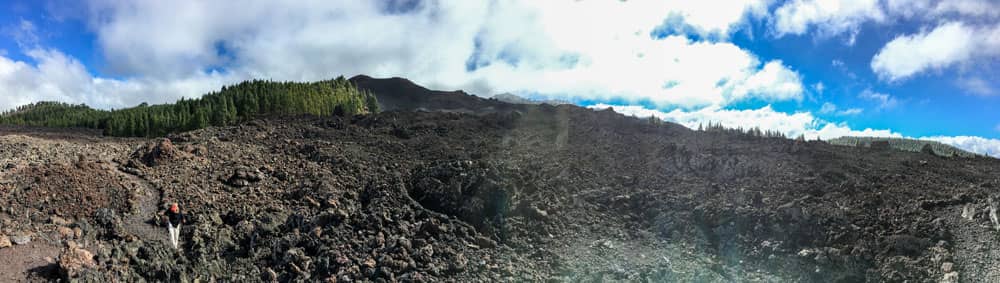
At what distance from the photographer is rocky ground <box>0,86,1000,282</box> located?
16422 millimetres

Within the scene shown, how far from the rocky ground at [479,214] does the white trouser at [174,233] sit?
0.63ft

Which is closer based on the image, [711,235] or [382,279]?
[382,279]

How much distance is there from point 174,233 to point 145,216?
1590 mm

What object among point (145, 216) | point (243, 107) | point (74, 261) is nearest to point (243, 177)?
point (145, 216)

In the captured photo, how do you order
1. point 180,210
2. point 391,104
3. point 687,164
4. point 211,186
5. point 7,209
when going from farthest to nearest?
point 391,104
point 687,164
point 211,186
point 180,210
point 7,209

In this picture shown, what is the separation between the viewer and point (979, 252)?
55.5ft

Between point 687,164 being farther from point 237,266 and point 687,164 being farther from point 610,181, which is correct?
point 237,266

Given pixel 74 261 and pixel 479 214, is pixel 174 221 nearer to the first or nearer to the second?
pixel 74 261

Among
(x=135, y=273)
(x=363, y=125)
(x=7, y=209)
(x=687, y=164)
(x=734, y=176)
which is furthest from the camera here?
(x=363, y=125)

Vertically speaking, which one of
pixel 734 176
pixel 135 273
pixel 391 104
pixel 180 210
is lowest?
pixel 135 273

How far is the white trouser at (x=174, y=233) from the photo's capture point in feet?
56.6

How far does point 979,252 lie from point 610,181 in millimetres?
13183

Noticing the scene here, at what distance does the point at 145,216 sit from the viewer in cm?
1817

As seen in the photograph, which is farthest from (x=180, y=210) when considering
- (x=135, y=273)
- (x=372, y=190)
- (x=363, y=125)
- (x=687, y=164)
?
(x=687, y=164)
